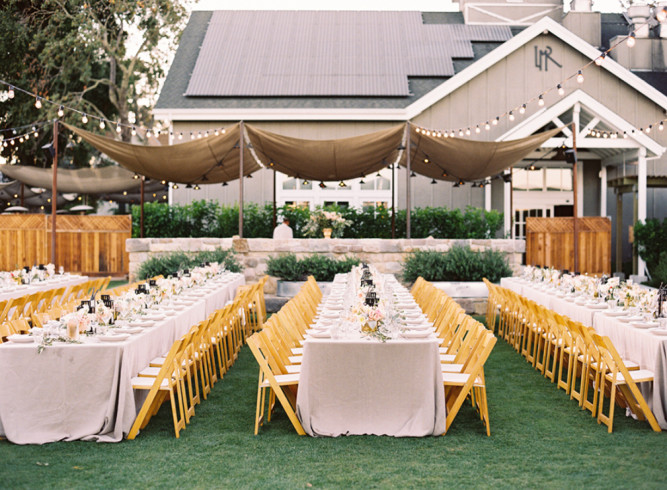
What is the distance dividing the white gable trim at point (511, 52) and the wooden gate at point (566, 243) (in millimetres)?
4082

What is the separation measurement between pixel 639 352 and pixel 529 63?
1438 cm

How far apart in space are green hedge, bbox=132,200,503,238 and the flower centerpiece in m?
0.59

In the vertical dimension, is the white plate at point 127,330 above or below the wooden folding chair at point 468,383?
above

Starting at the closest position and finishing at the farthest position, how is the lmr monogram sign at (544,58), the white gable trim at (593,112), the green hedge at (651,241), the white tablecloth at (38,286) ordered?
the white tablecloth at (38,286)
the white gable trim at (593,112)
the green hedge at (651,241)
the lmr monogram sign at (544,58)

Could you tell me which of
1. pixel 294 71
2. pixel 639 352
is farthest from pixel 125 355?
pixel 294 71

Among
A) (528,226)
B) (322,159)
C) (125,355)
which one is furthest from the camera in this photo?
(528,226)

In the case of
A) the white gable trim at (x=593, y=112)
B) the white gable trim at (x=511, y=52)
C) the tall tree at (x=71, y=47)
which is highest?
the tall tree at (x=71, y=47)

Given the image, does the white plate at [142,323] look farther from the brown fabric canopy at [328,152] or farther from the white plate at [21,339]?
the brown fabric canopy at [328,152]

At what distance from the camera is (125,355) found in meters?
5.52

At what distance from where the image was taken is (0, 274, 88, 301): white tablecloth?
407 inches

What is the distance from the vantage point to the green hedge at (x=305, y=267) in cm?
1342

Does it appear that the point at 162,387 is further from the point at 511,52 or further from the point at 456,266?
the point at 511,52

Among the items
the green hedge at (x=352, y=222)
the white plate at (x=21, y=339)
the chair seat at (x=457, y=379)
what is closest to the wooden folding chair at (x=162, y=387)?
the white plate at (x=21, y=339)

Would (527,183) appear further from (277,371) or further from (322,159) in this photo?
(277,371)
